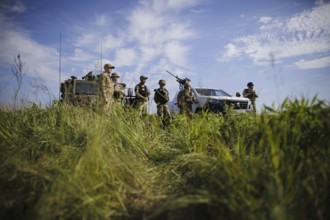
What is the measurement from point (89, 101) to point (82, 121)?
0.68 m

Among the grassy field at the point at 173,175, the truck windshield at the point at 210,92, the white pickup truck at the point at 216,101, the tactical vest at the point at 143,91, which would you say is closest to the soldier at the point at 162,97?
the tactical vest at the point at 143,91

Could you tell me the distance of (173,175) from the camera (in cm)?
255

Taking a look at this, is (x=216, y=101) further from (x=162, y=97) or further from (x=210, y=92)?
(x=162, y=97)

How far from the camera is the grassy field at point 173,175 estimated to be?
154 cm

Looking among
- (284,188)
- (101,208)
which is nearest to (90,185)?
(101,208)

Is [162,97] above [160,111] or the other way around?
above

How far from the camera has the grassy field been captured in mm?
1541

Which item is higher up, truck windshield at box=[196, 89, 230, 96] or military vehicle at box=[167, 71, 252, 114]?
truck windshield at box=[196, 89, 230, 96]

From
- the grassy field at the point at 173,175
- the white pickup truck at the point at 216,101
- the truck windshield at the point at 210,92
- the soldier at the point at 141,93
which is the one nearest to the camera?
the grassy field at the point at 173,175

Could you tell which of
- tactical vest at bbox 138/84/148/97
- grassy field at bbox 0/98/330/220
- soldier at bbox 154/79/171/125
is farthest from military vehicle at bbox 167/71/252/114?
grassy field at bbox 0/98/330/220

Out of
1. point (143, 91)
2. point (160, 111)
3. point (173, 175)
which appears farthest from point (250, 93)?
point (173, 175)

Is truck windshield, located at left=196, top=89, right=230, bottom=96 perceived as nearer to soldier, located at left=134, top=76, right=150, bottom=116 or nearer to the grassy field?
soldier, located at left=134, top=76, right=150, bottom=116

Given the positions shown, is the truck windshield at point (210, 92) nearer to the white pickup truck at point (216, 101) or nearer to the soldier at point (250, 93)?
the white pickup truck at point (216, 101)

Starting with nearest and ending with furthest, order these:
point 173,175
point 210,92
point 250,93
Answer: point 173,175
point 250,93
point 210,92
